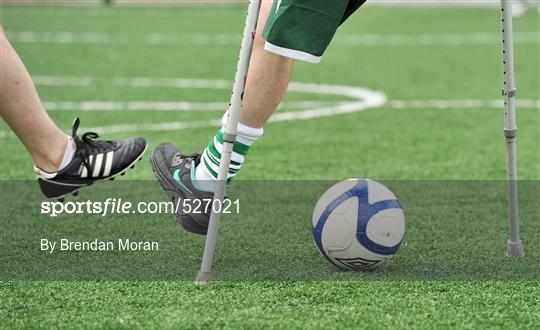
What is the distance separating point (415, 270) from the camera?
4023mm

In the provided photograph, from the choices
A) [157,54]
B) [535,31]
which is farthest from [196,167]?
[535,31]

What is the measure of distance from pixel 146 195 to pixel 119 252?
1.43m

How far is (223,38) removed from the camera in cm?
1584

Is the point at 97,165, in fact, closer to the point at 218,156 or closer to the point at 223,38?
the point at 218,156

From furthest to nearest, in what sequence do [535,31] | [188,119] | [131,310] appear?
[535,31] < [188,119] < [131,310]

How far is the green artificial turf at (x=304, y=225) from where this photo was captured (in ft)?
11.3

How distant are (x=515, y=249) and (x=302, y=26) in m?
1.40

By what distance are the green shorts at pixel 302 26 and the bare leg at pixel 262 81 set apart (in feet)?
1.01

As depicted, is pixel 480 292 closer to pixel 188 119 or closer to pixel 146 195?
pixel 146 195

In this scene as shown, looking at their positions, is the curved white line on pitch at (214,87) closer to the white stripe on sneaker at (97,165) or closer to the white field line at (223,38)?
the white stripe on sneaker at (97,165)

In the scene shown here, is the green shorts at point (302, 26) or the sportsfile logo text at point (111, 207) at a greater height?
the green shorts at point (302, 26)

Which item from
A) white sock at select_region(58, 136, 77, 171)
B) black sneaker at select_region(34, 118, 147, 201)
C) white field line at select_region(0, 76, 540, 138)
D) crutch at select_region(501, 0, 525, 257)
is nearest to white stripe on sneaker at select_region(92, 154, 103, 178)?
black sneaker at select_region(34, 118, 147, 201)

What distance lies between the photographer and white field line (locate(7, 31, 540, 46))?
15177 millimetres

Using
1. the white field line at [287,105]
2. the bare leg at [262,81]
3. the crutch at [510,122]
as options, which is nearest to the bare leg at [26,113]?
the bare leg at [262,81]
